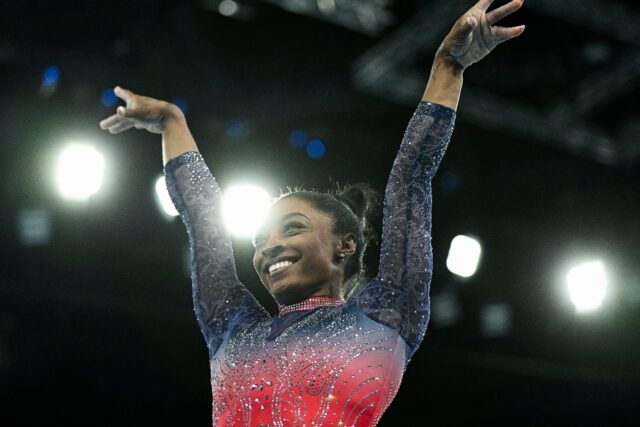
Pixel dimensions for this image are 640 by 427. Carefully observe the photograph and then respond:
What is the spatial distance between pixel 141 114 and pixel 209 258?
0.47 meters

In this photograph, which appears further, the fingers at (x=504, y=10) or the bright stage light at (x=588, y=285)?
the bright stage light at (x=588, y=285)

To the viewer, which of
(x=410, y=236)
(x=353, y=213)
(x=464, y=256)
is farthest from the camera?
(x=464, y=256)

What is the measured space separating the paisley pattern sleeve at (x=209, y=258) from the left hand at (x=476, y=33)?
0.71m

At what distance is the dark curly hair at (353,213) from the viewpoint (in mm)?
2154

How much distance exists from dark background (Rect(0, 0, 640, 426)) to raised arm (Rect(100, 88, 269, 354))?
219 centimetres

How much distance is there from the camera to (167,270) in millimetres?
5770

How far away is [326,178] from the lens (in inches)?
219

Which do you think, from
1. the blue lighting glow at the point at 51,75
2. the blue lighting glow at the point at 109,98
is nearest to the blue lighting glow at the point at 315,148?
the blue lighting glow at the point at 109,98

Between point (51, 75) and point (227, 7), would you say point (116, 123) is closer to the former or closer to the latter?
point (227, 7)

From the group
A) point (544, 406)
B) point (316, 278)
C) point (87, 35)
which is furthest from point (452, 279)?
point (316, 278)

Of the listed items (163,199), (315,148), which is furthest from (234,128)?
(163,199)

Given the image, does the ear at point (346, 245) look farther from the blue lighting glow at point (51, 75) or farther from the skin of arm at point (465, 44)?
the blue lighting glow at point (51, 75)

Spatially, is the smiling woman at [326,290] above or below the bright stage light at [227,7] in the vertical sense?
below

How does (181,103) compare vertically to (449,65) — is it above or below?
above
